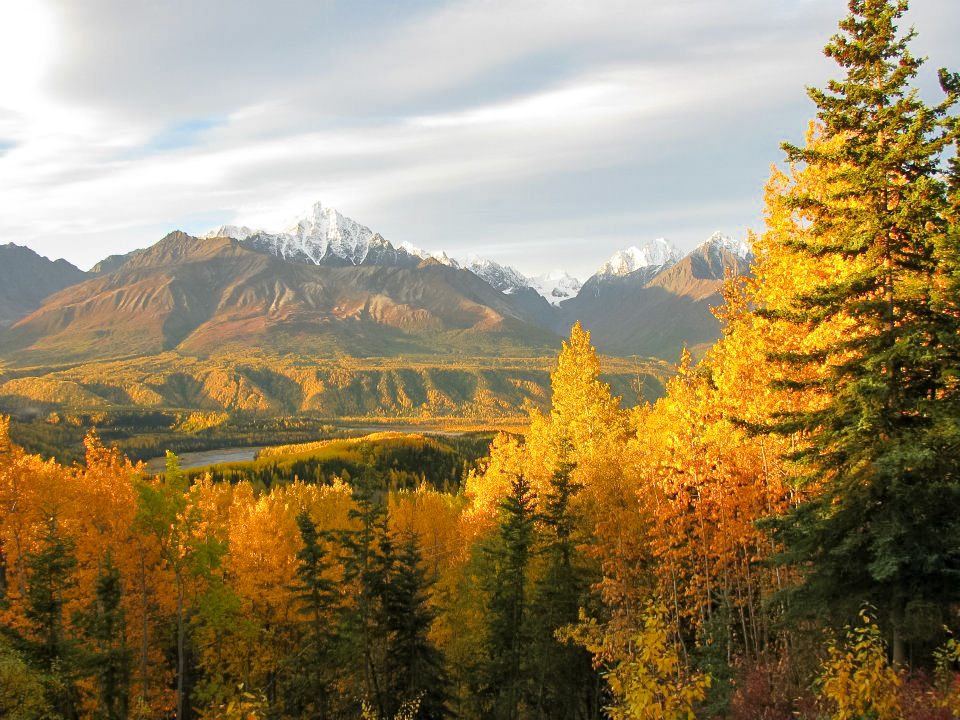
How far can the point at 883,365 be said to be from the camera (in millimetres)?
12836

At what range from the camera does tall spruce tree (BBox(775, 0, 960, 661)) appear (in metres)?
12.0

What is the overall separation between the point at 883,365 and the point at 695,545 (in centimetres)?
929

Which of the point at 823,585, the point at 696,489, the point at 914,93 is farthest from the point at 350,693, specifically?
the point at 914,93

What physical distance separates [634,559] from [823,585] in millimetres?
11609

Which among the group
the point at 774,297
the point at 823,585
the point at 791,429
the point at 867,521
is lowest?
the point at 823,585

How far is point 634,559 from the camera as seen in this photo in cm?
2431

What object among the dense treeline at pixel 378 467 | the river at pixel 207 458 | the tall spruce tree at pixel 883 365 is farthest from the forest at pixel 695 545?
the river at pixel 207 458

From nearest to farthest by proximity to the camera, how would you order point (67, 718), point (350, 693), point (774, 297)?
point (774, 297), point (67, 718), point (350, 693)

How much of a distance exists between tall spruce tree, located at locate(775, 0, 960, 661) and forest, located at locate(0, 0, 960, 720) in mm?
58

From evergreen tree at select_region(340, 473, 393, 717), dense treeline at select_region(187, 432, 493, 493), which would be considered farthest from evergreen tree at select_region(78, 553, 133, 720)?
dense treeline at select_region(187, 432, 493, 493)

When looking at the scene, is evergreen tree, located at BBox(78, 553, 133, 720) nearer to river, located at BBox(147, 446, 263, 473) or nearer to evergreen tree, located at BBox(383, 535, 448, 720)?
evergreen tree, located at BBox(383, 535, 448, 720)

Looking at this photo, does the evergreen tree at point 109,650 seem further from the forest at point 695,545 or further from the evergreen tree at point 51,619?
the evergreen tree at point 51,619

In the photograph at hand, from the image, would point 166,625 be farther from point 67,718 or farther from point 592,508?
point 592,508

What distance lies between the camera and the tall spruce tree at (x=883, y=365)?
11961 mm
